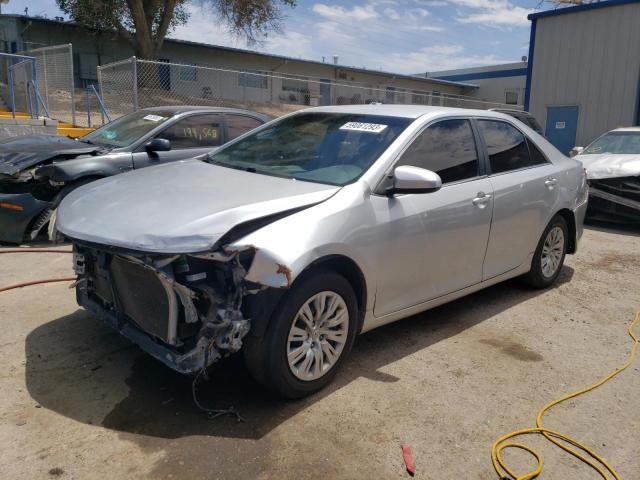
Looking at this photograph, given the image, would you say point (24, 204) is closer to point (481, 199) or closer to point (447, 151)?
point (447, 151)

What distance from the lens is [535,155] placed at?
502 centimetres

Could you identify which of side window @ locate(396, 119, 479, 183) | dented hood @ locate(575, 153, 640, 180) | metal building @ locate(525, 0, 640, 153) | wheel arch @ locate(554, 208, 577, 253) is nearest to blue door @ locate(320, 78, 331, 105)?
metal building @ locate(525, 0, 640, 153)

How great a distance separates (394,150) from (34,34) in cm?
2568

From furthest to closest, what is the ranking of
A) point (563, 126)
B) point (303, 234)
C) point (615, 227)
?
point (563, 126)
point (615, 227)
point (303, 234)

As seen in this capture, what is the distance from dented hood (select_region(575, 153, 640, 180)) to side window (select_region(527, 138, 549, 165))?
3870 millimetres

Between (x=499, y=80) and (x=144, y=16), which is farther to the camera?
(x=499, y=80)

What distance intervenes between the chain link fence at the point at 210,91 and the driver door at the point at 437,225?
9914mm

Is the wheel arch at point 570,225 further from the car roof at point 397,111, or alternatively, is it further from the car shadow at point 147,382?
the car shadow at point 147,382

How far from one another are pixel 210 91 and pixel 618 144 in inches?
633

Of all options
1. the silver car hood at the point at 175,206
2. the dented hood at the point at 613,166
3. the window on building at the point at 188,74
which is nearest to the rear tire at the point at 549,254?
the silver car hood at the point at 175,206

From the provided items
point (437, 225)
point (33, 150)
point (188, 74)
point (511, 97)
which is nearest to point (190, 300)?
point (437, 225)

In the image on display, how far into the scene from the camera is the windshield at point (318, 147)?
3557mm

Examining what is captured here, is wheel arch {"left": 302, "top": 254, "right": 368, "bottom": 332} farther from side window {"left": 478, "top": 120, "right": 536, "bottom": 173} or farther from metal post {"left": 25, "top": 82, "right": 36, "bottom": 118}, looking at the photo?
metal post {"left": 25, "top": 82, "right": 36, "bottom": 118}

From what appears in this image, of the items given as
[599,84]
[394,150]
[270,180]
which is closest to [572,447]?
[394,150]
